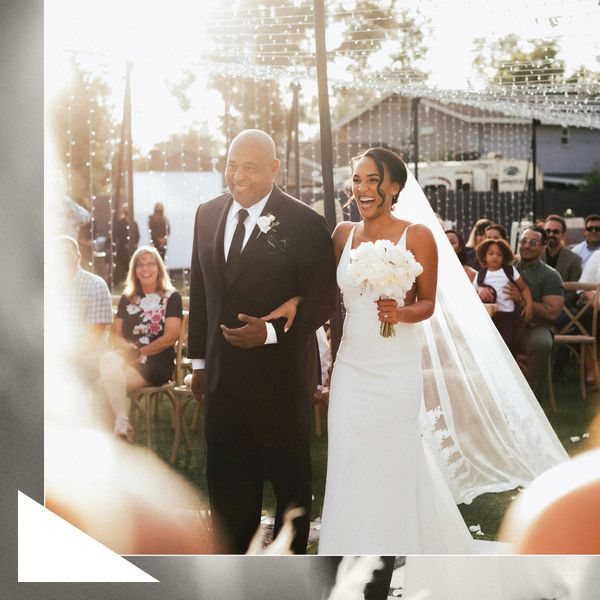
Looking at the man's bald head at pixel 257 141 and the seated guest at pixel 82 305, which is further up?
the man's bald head at pixel 257 141

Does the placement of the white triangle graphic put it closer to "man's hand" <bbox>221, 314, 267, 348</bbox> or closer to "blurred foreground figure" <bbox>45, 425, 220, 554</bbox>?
"blurred foreground figure" <bbox>45, 425, 220, 554</bbox>

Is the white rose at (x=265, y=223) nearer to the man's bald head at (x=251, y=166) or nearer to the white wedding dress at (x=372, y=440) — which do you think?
the man's bald head at (x=251, y=166)

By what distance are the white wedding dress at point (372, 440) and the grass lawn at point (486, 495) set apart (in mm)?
283

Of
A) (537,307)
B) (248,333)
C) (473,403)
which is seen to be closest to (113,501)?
(248,333)

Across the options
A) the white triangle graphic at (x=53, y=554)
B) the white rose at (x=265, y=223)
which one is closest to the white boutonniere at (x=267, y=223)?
the white rose at (x=265, y=223)

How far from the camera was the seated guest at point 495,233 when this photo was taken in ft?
19.2

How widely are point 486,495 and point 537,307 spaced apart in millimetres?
1269

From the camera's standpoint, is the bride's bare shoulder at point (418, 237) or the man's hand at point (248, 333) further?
the bride's bare shoulder at point (418, 237)

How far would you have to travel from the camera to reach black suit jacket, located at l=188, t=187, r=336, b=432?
3.38 meters

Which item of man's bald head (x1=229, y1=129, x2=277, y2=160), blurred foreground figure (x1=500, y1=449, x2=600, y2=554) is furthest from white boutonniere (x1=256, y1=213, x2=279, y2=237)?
blurred foreground figure (x1=500, y1=449, x2=600, y2=554)

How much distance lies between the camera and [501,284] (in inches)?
194

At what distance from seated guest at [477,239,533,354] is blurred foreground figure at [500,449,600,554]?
8.62 feet

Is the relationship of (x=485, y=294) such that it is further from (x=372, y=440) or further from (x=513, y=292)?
(x=372, y=440)

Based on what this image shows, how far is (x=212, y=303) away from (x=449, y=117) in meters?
4.01
